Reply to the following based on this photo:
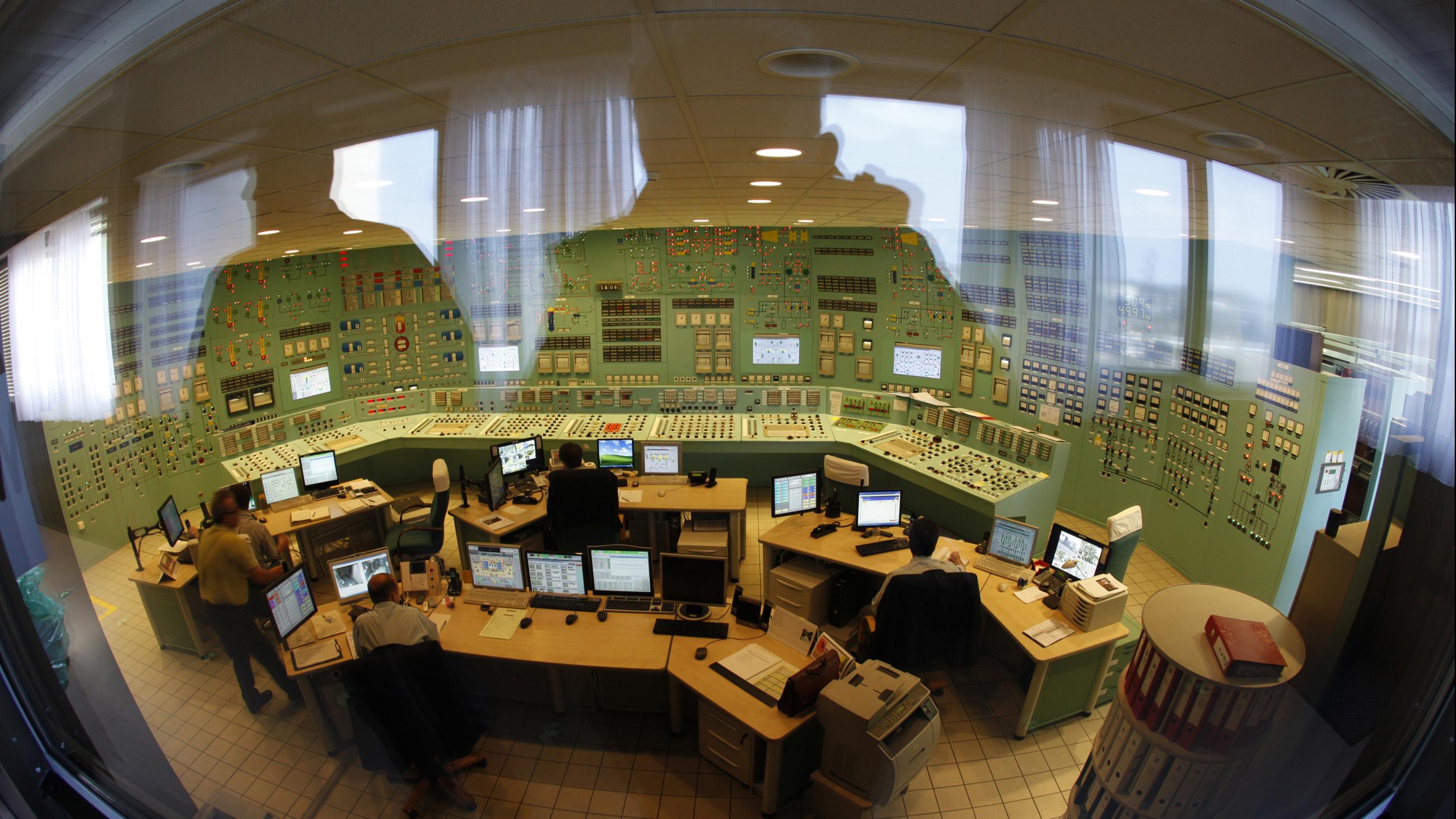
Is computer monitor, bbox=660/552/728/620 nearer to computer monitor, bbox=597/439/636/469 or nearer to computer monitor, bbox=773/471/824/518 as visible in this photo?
computer monitor, bbox=773/471/824/518

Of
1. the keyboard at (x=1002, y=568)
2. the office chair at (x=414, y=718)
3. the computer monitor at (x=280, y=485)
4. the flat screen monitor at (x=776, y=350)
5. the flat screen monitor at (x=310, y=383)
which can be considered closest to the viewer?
the office chair at (x=414, y=718)

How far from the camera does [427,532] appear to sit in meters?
4.43

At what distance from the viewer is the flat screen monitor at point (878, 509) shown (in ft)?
13.6

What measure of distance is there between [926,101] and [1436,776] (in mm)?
1613

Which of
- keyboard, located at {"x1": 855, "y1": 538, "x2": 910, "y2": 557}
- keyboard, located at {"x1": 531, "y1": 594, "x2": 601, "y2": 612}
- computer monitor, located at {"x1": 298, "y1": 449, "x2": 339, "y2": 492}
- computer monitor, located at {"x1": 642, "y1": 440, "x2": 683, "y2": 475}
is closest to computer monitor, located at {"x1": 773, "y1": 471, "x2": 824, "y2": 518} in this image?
keyboard, located at {"x1": 855, "y1": 538, "x2": 910, "y2": 557}

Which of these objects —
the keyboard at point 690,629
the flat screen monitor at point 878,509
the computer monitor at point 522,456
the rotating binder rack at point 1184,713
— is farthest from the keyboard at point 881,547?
the computer monitor at point 522,456

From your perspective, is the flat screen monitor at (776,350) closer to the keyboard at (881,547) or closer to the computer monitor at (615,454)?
the computer monitor at (615,454)

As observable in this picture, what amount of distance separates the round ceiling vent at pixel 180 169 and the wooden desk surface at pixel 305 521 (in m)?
3.77

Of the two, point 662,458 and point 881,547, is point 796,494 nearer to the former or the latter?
point 881,547

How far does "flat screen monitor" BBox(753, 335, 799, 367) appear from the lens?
6.54m

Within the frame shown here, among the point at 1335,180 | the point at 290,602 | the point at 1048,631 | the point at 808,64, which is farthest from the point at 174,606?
the point at 1048,631

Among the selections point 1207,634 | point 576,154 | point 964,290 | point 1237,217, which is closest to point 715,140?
point 576,154

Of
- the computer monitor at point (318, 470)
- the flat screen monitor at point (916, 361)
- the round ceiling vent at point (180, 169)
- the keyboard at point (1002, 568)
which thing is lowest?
the keyboard at point (1002, 568)

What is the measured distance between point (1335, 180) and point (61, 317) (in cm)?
306
